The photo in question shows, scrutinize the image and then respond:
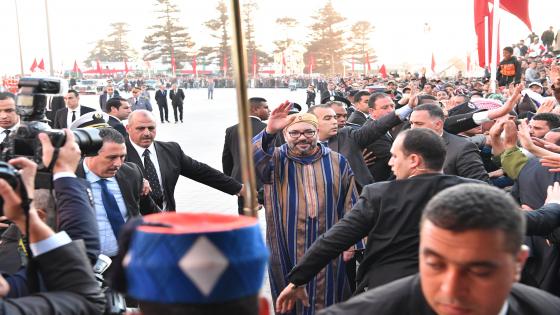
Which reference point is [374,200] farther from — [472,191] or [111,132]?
[111,132]

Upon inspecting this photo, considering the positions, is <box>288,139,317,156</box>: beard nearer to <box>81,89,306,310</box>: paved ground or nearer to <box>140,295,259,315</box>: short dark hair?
<box>81,89,306,310</box>: paved ground

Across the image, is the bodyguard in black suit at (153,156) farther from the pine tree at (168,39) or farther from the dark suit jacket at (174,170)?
the pine tree at (168,39)

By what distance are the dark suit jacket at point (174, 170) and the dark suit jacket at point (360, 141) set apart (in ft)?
3.76

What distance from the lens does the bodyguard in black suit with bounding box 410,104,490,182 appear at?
4.91 m

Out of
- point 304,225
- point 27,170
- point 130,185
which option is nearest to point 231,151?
point 304,225

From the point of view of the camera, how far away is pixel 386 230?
3.28 m

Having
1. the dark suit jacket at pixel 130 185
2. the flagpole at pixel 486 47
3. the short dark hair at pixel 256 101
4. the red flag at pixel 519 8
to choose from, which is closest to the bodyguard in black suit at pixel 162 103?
the flagpole at pixel 486 47

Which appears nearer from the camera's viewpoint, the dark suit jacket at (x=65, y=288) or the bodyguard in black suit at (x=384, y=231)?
the dark suit jacket at (x=65, y=288)

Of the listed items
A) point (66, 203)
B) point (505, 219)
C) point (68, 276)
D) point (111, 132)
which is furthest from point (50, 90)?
point (505, 219)

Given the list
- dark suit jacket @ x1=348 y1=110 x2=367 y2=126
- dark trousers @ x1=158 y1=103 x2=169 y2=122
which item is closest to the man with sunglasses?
dark suit jacket @ x1=348 y1=110 x2=367 y2=126

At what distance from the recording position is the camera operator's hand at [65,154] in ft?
7.50

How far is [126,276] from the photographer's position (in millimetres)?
1321

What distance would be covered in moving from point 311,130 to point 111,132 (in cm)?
155

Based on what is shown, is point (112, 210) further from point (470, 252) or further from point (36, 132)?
point (470, 252)
